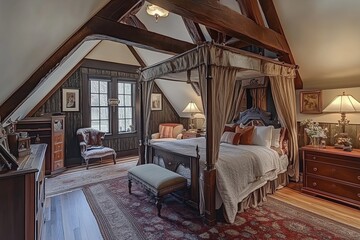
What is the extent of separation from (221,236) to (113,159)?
4234mm

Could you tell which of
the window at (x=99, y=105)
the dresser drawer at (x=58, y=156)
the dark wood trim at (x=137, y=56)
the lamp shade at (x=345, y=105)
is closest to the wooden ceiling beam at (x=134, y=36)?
the lamp shade at (x=345, y=105)

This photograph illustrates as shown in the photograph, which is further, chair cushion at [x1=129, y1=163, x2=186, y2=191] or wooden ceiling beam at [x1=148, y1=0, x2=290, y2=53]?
chair cushion at [x1=129, y1=163, x2=186, y2=191]

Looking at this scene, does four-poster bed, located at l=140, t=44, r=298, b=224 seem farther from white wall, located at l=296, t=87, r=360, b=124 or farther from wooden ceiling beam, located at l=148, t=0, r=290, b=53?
white wall, located at l=296, t=87, r=360, b=124

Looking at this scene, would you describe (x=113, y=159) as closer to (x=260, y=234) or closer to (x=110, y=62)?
(x=110, y=62)

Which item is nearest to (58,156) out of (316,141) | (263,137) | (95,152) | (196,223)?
(95,152)

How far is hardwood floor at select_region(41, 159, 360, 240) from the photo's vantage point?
8.49 feet

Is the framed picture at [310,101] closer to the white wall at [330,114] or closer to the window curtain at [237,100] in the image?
the white wall at [330,114]

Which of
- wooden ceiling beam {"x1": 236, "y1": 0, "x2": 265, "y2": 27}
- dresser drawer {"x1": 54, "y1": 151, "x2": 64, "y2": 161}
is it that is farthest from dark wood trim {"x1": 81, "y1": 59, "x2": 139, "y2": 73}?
wooden ceiling beam {"x1": 236, "y1": 0, "x2": 265, "y2": 27}

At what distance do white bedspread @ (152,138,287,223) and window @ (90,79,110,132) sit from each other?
10.5 ft

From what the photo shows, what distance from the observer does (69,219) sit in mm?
2900

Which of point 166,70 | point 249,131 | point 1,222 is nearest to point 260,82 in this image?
point 249,131

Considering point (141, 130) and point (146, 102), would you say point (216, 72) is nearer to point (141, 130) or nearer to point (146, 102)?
point (146, 102)

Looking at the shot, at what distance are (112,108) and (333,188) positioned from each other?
5.72 m

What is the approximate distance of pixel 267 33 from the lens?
11.5 feet
